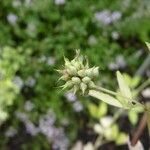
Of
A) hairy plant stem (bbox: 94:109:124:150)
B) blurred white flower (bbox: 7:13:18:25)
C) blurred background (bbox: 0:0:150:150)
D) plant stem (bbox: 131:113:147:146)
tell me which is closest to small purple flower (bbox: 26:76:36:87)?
blurred background (bbox: 0:0:150:150)

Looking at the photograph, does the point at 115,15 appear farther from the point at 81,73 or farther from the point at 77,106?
the point at 81,73

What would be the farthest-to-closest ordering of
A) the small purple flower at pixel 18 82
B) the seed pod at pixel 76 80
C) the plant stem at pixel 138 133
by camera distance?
the small purple flower at pixel 18 82
the plant stem at pixel 138 133
the seed pod at pixel 76 80

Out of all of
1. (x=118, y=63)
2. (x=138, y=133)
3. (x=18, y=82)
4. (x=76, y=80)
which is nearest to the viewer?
(x=76, y=80)

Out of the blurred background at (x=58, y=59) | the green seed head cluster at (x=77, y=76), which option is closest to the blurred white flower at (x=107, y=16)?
the blurred background at (x=58, y=59)

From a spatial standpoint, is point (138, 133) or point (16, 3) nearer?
point (138, 133)

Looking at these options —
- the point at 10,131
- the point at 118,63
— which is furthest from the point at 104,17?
the point at 10,131

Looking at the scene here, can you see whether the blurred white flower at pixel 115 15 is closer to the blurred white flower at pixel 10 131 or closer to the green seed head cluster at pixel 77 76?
the blurred white flower at pixel 10 131

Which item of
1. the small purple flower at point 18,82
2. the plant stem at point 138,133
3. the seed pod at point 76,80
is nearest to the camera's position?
the seed pod at point 76,80

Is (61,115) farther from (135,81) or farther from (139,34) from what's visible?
(139,34)
